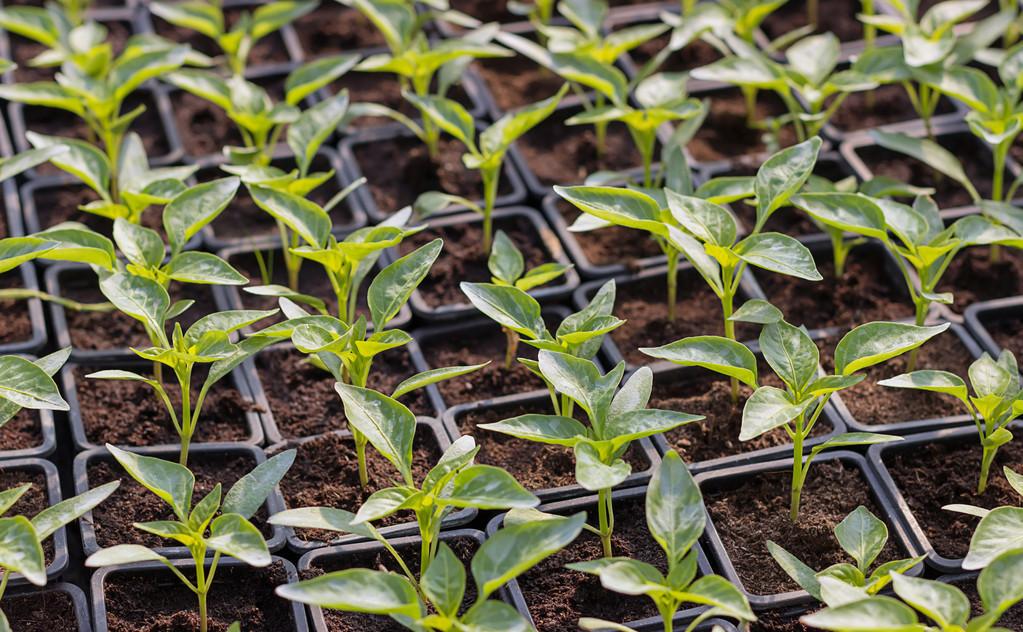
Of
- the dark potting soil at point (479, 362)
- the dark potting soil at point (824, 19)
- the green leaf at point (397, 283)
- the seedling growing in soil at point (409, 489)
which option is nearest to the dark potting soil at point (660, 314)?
the dark potting soil at point (479, 362)

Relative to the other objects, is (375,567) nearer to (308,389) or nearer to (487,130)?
(308,389)

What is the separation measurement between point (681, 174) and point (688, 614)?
949 millimetres

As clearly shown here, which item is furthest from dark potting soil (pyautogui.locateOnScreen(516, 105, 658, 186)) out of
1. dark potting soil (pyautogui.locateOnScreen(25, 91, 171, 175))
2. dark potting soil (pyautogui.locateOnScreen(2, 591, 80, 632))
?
dark potting soil (pyautogui.locateOnScreen(2, 591, 80, 632))

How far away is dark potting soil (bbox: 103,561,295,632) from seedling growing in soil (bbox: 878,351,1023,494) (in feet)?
3.33

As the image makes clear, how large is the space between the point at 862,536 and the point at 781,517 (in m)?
0.23

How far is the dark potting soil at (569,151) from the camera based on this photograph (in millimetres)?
3006

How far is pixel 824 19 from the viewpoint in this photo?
3.58 m

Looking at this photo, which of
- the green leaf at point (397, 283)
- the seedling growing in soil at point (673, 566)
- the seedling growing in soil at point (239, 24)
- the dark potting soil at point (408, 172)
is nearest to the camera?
the seedling growing in soil at point (673, 566)

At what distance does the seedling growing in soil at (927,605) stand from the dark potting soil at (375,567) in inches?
24.0

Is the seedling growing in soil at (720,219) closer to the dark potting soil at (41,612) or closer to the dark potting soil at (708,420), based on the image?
the dark potting soil at (708,420)

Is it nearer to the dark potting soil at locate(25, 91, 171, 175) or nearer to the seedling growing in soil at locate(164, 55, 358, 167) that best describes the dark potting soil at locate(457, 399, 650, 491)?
the seedling growing in soil at locate(164, 55, 358, 167)

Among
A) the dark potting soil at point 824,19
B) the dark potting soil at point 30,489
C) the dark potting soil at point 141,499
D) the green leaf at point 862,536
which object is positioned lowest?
the green leaf at point 862,536

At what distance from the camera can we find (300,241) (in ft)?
8.66

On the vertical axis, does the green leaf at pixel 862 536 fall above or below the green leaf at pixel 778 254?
below
